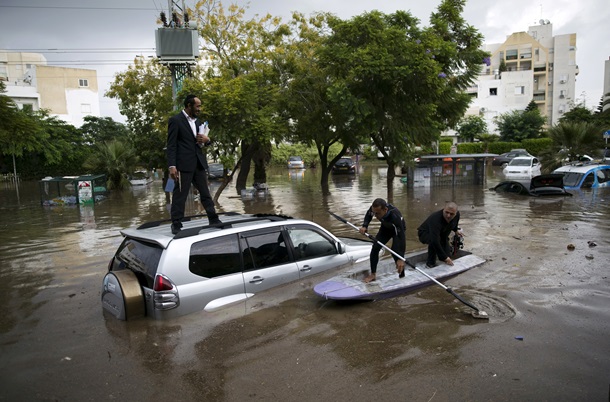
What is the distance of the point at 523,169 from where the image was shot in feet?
96.1

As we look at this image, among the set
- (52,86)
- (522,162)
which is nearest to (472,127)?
(522,162)

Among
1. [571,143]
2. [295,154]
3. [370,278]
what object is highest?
[571,143]

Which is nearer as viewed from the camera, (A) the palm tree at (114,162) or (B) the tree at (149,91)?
(B) the tree at (149,91)

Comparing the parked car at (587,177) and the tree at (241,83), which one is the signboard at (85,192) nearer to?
the tree at (241,83)

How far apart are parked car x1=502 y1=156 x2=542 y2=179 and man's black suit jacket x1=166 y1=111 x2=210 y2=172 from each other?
2668 cm

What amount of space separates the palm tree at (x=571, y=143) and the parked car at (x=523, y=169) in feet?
7.56

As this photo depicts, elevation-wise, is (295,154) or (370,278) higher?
(295,154)

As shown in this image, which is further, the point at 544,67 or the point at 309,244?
the point at 544,67

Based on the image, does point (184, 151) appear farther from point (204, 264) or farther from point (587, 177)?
point (587, 177)

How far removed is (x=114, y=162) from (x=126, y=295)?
23974 mm

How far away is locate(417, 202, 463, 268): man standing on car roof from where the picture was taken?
7268mm

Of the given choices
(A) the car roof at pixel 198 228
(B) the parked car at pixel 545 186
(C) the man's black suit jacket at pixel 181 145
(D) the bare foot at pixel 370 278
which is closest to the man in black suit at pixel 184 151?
(C) the man's black suit jacket at pixel 181 145

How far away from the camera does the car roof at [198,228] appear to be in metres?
5.64

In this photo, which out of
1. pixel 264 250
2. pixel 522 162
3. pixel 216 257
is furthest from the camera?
pixel 522 162
